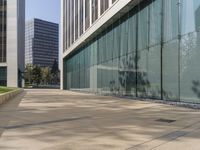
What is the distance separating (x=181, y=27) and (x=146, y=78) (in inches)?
220

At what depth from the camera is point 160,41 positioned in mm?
22078

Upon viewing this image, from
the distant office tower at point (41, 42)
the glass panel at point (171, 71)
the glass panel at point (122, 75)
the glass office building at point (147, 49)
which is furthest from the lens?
the distant office tower at point (41, 42)

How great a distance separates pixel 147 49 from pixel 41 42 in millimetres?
159217

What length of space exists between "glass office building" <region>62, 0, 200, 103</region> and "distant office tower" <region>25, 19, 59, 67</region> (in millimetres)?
133002

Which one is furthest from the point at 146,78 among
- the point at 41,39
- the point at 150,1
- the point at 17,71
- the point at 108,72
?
the point at 41,39

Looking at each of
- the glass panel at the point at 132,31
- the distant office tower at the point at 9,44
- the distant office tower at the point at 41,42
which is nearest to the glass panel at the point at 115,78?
the glass panel at the point at 132,31

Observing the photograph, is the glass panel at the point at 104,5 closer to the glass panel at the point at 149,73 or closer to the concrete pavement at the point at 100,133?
the glass panel at the point at 149,73

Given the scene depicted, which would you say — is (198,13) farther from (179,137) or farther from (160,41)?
(179,137)

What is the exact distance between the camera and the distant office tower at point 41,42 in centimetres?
17346

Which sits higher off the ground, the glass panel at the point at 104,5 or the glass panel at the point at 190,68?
the glass panel at the point at 104,5

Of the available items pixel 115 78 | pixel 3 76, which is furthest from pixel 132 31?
pixel 3 76

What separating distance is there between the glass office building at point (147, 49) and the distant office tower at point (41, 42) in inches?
5236

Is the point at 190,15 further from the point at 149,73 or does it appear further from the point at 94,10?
the point at 94,10

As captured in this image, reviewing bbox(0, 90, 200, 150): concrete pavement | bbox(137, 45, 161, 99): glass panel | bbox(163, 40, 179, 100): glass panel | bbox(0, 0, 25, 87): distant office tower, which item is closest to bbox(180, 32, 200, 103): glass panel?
bbox(163, 40, 179, 100): glass panel
